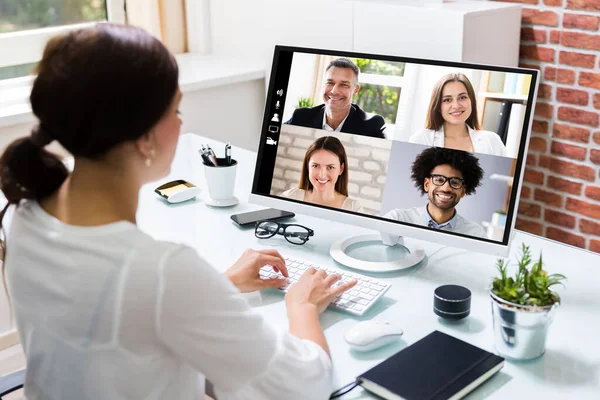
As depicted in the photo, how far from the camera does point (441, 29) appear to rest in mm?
2420

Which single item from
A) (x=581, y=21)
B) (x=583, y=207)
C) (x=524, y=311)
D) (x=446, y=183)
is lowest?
(x=583, y=207)

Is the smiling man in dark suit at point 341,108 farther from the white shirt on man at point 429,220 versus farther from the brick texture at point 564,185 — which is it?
the brick texture at point 564,185

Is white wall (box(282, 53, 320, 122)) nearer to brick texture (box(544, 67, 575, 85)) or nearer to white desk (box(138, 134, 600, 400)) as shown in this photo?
white desk (box(138, 134, 600, 400))

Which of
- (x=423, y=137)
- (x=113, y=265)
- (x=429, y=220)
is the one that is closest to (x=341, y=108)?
(x=423, y=137)

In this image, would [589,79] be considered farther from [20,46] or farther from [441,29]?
[20,46]

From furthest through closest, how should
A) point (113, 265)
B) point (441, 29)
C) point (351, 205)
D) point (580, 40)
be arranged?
point (580, 40) → point (441, 29) → point (351, 205) → point (113, 265)

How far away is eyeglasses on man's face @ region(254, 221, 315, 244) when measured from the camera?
1.61 m

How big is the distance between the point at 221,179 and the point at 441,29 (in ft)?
3.48

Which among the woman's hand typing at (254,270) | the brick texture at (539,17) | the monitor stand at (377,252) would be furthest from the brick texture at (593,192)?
the woman's hand typing at (254,270)

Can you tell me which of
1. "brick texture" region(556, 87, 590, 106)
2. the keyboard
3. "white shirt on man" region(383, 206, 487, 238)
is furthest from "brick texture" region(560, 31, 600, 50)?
the keyboard

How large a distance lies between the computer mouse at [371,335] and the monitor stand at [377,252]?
0.85 feet

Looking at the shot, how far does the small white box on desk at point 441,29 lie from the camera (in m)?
2.40

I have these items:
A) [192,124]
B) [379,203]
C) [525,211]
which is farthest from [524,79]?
[192,124]

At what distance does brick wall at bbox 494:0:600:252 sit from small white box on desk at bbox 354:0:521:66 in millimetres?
98
